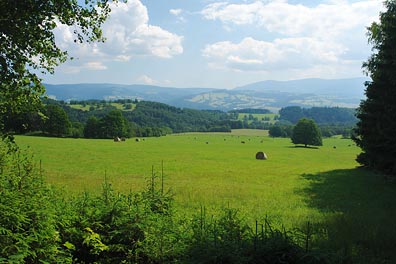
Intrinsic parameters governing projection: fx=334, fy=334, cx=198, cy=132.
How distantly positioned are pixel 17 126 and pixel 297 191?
18.7m

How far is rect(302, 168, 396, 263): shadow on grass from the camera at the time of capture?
9.12 metres

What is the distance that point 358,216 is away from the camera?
46.1 ft

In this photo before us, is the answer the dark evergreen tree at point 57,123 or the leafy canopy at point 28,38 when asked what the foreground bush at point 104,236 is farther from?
the dark evergreen tree at point 57,123

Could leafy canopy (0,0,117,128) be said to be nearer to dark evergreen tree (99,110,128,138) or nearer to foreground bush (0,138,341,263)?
foreground bush (0,138,341,263)

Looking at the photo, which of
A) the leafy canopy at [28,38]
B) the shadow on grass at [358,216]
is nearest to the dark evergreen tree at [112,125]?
the shadow on grass at [358,216]

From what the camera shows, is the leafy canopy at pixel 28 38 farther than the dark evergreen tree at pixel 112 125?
No

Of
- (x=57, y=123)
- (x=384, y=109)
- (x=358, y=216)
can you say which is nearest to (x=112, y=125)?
(x=57, y=123)

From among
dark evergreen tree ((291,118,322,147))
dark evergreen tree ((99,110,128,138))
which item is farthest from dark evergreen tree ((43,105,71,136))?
dark evergreen tree ((291,118,322,147))

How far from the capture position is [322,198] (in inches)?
787

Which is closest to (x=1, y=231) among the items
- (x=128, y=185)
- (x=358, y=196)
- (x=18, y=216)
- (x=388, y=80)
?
(x=18, y=216)

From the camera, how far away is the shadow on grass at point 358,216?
9.12 meters

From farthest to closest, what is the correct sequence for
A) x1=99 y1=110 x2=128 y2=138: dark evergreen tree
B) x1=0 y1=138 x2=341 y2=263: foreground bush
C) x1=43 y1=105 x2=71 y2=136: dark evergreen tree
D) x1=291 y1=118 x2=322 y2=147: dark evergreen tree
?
x1=99 y1=110 x2=128 y2=138: dark evergreen tree, x1=43 y1=105 x2=71 y2=136: dark evergreen tree, x1=291 y1=118 x2=322 y2=147: dark evergreen tree, x1=0 y1=138 x2=341 y2=263: foreground bush

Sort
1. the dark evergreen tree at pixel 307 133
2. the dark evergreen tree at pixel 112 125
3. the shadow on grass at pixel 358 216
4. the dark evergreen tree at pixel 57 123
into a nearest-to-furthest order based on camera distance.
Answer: the shadow on grass at pixel 358 216, the dark evergreen tree at pixel 307 133, the dark evergreen tree at pixel 57 123, the dark evergreen tree at pixel 112 125

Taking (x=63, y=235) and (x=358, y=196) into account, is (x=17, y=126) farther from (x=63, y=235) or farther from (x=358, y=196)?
(x=358, y=196)
